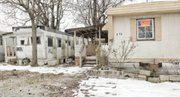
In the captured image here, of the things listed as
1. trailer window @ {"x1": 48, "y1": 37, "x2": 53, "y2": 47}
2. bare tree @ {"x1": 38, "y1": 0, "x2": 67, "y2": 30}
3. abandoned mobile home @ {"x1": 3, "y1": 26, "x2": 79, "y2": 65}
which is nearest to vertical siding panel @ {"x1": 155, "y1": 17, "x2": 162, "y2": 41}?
abandoned mobile home @ {"x1": 3, "y1": 26, "x2": 79, "y2": 65}

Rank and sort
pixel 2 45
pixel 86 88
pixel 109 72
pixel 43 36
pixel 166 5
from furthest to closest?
pixel 2 45 → pixel 43 36 → pixel 166 5 → pixel 109 72 → pixel 86 88

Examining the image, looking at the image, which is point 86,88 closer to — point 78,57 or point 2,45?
point 78,57

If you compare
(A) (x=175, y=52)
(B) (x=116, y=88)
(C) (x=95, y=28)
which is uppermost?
(C) (x=95, y=28)

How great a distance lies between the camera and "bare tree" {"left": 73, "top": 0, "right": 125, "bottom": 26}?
102 feet

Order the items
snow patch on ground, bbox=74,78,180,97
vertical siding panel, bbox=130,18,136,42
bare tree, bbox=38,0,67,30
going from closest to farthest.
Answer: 1. snow patch on ground, bbox=74,78,180,97
2. vertical siding panel, bbox=130,18,136,42
3. bare tree, bbox=38,0,67,30

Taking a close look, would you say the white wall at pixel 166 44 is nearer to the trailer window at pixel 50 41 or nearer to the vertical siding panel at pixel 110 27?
the vertical siding panel at pixel 110 27

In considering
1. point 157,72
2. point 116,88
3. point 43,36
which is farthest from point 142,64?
point 43,36

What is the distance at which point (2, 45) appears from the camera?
1043 inches

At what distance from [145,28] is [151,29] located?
0.32m

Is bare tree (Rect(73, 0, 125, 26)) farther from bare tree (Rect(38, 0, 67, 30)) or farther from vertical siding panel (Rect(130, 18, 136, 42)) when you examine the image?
vertical siding panel (Rect(130, 18, 136, 42))

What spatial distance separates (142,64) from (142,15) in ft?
8.63

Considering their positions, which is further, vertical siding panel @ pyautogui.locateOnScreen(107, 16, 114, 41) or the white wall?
vertical siding panel @ pyautogui.locateOnScreen(107, 16, 114, 41)

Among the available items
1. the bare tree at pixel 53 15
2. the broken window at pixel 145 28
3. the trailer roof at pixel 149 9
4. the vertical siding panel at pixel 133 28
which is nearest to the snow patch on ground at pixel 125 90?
the broken window at pixel 145 28

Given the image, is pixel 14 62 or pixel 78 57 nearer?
pixel 78 57
